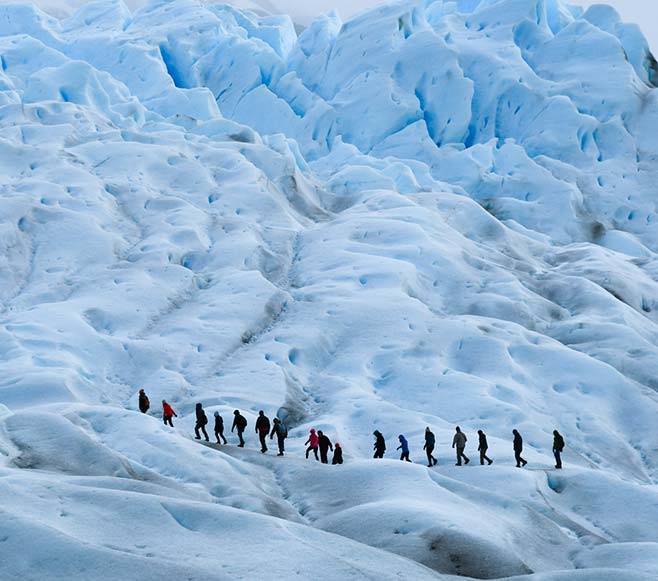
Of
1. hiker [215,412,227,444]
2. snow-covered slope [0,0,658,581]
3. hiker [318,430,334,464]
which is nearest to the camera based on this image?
snow-covered slope [0,0,658,581]

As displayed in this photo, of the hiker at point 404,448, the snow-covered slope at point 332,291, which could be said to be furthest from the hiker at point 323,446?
the hiker at point 404,448

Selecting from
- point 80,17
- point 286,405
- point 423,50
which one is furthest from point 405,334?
point 80,17

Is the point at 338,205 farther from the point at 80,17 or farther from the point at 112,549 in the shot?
the point at 80,17

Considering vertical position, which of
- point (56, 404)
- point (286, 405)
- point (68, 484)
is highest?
point (68, 484)

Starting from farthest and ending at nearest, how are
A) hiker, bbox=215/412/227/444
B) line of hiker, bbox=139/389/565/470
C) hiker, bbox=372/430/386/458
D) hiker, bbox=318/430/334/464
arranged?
1. hiker, bbox=215/412/227/444
2. hiker, bbox=372/430/386/458
3. line of hiker, bbox=139/389/565/470
4. hiker, bbox=318/430/334/464

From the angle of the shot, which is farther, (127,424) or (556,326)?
(556,326)

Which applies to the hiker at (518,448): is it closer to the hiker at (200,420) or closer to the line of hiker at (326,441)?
the line of hiker at (326,441)

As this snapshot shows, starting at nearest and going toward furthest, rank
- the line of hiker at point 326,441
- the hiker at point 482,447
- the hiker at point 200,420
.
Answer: the line of hiker at point 326,441
the hiker at point 482,447
the hiker at point 200,420

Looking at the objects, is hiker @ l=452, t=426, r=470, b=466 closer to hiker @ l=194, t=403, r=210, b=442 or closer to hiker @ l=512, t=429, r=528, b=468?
hiker @ l=512, t=429, r=528, b=468

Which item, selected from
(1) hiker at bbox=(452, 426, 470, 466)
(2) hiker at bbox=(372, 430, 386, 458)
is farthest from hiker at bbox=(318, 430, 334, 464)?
(1) hiker at bbox=(452, 426, 470, 466)
